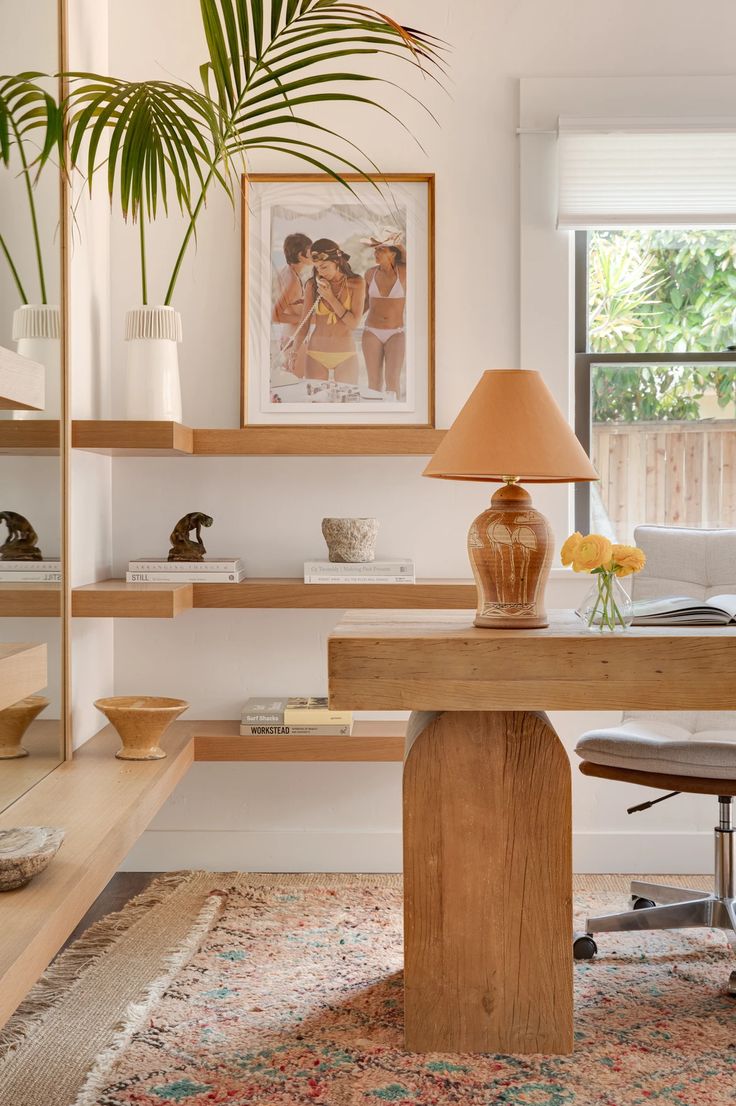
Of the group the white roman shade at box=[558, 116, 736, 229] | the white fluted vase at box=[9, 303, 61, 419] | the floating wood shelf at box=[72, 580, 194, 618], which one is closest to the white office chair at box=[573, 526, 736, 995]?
the white roman shade at box=[558, 116, 736, 229]

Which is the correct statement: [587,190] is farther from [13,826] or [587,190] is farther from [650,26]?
[13,826]

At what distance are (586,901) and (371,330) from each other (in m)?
1.73

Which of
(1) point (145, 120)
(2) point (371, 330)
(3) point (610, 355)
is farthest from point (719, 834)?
(1) point (145, 120)

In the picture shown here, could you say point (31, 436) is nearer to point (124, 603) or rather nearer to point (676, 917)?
point (124, 603)

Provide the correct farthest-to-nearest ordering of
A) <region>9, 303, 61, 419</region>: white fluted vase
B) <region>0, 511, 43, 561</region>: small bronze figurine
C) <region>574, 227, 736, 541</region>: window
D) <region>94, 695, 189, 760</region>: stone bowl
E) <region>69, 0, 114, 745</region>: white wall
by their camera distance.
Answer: <region>574, 227, 736, 541</region>: window < <region>69, 0, 114, 745</region>: white wall < <region>94, 695, 189, 760</region>: stone bowl < <region>9, 303, 61, 419</region>: white fluted vase < <region>0, 511, 43, 561</region>: small bronze figurine

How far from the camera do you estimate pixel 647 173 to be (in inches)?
129

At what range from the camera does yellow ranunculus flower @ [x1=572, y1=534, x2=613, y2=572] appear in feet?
7.13

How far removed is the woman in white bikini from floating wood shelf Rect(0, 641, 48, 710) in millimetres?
1545

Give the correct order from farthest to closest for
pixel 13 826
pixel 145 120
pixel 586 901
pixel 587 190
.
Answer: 1. pixel 587 190
2. pixel 586 901
3. pixel 145 120
4. pixel 13 826

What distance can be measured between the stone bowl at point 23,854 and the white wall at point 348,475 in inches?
55.3

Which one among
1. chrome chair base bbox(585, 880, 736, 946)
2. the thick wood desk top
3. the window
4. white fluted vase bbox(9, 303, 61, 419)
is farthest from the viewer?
the window

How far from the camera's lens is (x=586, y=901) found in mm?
3006

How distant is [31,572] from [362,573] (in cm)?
98

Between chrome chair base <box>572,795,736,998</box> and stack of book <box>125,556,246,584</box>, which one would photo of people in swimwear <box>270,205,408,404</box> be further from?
chrome chair base <box>572,795,736,998</box>
